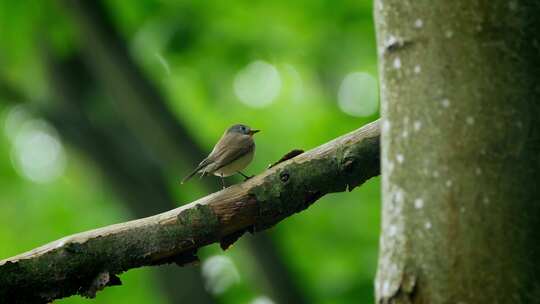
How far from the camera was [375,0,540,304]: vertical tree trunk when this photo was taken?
2.40 m

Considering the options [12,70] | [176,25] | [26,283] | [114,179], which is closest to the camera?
[26,283]

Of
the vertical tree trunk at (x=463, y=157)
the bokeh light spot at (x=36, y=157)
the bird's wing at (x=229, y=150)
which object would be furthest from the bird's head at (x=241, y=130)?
the bokeh light spot at (x=36, y=157)

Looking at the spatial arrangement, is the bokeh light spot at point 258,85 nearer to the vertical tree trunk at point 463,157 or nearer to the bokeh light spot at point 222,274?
the bokeh light spot at point 222,274

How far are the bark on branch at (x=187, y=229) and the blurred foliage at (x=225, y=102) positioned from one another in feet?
16.1

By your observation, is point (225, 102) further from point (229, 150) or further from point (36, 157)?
point (229, 150)

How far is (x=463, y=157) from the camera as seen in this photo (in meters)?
2.47

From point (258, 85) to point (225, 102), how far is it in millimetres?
1467

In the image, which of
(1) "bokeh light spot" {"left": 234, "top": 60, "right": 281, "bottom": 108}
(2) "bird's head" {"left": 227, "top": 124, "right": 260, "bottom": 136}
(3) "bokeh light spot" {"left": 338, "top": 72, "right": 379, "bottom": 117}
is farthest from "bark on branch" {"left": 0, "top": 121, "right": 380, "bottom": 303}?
(3) "bokeh light spot" {"left": 338, "top": 72, "right": 379, "bottom": 117}

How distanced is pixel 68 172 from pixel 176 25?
4036 mm

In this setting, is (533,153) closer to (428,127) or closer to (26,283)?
(428,127)

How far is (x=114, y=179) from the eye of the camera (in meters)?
9.96

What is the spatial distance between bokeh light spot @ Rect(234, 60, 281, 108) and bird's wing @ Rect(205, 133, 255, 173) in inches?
261

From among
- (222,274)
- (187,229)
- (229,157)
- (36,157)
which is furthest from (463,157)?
(36,157)

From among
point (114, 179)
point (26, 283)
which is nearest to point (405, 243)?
point (26, 283)
